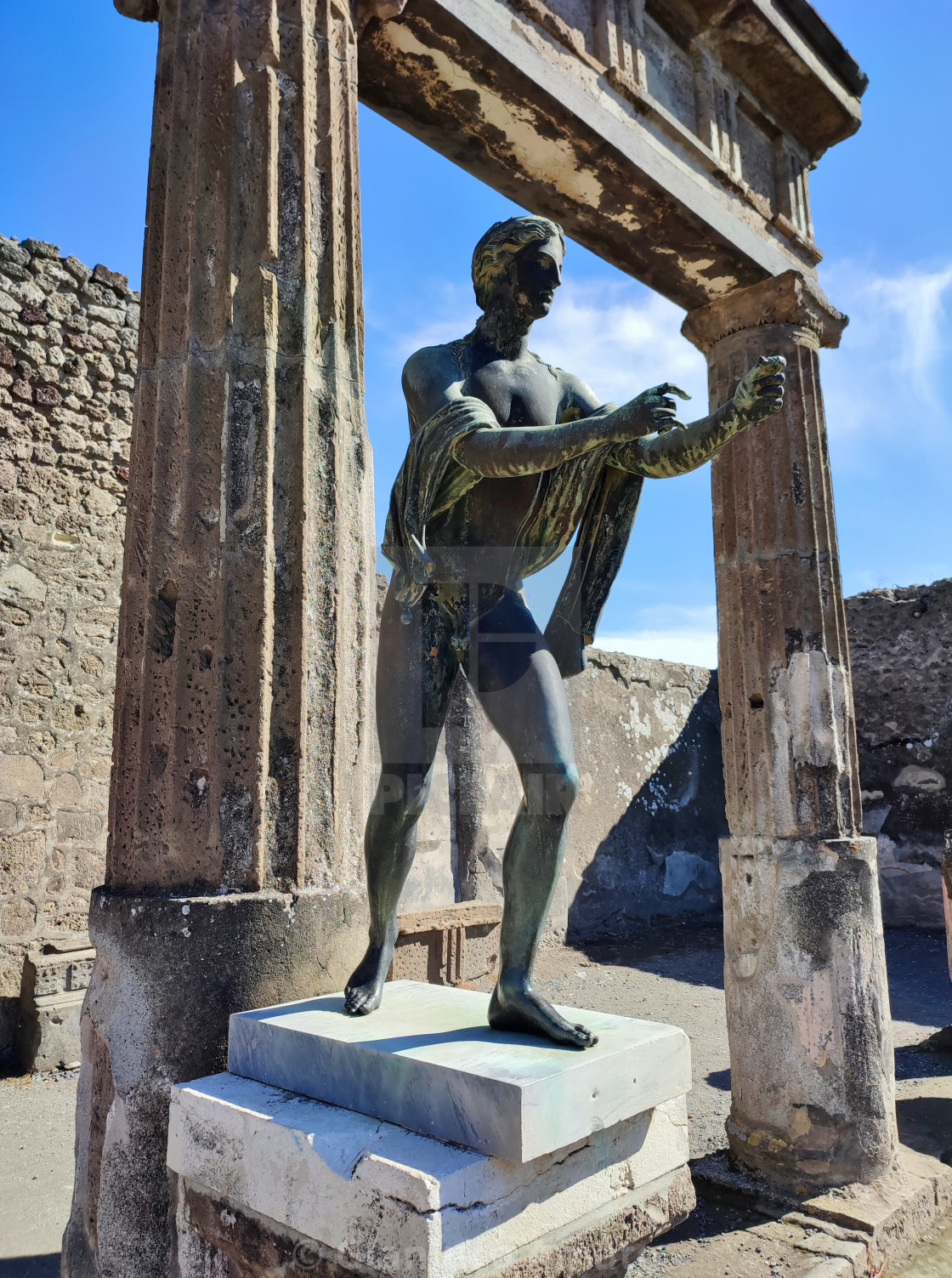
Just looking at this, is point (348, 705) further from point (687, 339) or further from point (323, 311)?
point (687, 339)

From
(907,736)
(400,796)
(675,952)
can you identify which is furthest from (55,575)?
(907,736)

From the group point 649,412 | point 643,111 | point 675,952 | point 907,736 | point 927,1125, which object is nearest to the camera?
point 649,412

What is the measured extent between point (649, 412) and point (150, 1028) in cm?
155

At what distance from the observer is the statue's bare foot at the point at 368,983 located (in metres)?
1.78

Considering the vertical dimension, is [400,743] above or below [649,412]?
below

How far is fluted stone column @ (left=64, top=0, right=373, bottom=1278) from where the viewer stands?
1780mm

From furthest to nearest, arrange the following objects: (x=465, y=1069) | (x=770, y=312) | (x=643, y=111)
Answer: (x=770, y=312), (x=643, y=111), (x=465, y=1069)

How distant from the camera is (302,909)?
1869 millimetres

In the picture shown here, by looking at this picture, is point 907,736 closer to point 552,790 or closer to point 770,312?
point 770,312

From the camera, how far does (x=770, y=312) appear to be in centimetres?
397

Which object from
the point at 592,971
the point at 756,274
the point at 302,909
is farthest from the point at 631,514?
the point at 592,971

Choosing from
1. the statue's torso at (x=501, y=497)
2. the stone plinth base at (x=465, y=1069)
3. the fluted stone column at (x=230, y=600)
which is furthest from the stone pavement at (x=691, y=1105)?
the statue's torso at (x=501, y=497)

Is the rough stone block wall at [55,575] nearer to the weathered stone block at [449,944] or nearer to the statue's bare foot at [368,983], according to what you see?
the weathered stone block at [449,944]

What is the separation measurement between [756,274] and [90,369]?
3.93m
